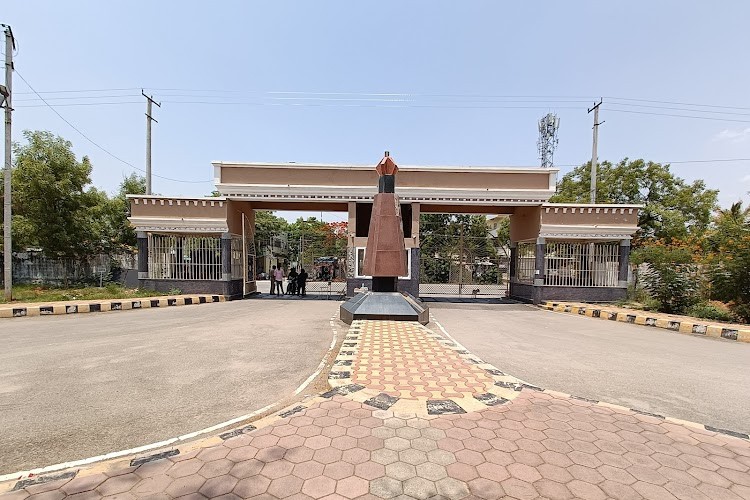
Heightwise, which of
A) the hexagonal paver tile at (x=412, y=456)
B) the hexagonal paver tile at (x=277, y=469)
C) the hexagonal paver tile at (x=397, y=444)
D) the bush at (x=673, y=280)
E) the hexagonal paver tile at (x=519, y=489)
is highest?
the bush at (x=673, y=280)

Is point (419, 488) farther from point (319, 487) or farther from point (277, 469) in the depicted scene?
point (277, 469)

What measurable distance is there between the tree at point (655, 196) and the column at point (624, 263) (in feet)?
24.6

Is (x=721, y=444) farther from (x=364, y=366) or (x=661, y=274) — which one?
(x=661, y=274)

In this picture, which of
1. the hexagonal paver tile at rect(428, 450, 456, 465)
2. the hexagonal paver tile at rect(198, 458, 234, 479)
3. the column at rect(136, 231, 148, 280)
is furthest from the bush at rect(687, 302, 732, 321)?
the column at rect(136, 231, 148, 280)

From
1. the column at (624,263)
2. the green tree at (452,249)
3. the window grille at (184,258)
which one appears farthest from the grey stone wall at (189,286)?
the column at (624,263)

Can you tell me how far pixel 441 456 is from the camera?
247cm

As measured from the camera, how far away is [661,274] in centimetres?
1083

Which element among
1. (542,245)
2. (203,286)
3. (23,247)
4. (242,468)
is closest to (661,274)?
(542,245)

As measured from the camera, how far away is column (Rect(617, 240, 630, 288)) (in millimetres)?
12898

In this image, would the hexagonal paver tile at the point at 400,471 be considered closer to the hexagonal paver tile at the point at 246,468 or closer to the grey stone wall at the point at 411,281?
the hexagonal paver tile at the point at 246,468

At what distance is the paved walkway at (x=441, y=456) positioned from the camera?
6.99ft

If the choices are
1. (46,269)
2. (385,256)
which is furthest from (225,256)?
(46,269)

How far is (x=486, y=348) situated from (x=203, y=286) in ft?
37.2

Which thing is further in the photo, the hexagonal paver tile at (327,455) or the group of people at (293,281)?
the group of people at (293,281)
